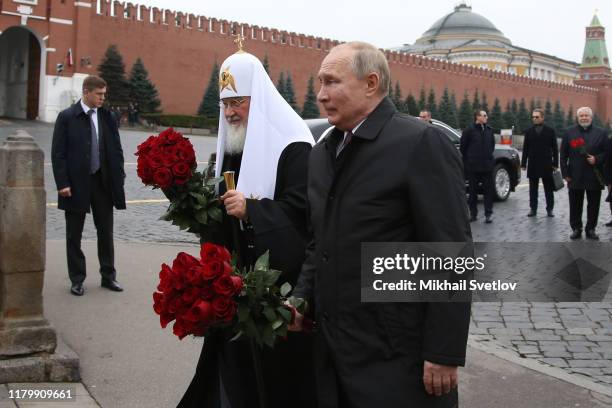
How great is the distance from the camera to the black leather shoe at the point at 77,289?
20.7 ft

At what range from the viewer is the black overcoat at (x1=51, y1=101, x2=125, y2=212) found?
639 cm

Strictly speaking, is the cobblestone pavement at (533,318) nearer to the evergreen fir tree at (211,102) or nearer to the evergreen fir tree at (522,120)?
the evergreen fir tree at (211,102)

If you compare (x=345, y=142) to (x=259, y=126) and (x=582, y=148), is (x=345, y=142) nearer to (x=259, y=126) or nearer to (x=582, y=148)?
(x=259, y=126)

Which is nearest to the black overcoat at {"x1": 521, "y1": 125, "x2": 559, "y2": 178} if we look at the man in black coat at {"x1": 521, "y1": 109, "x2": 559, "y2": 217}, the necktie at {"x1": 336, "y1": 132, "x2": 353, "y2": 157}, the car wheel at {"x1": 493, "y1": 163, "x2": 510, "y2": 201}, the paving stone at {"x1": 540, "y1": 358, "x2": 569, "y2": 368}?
the man in black coat at {"x1": 521, "y1": 109, "x2": 559, "y2": 217}

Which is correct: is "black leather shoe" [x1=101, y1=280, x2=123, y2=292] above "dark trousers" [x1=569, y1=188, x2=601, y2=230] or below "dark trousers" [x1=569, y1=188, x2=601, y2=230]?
below

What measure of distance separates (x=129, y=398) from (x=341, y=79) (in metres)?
2.50

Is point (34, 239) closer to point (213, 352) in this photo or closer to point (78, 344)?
point (78, 344)

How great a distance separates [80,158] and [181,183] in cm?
331

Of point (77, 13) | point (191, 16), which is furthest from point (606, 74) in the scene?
point (77, 13)

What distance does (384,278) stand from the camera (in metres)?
2.44

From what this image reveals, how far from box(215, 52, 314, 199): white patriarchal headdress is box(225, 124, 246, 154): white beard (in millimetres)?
47

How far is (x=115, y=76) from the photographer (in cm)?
3669

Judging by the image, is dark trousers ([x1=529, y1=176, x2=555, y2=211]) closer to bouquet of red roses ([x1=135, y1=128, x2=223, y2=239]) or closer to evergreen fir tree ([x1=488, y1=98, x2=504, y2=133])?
bouquet of red roses ([x1=135, y1=128, x2=223, y2=239])

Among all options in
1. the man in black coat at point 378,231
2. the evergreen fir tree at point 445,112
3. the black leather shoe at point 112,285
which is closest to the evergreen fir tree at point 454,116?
the evergreen fir tree at point 445,112
